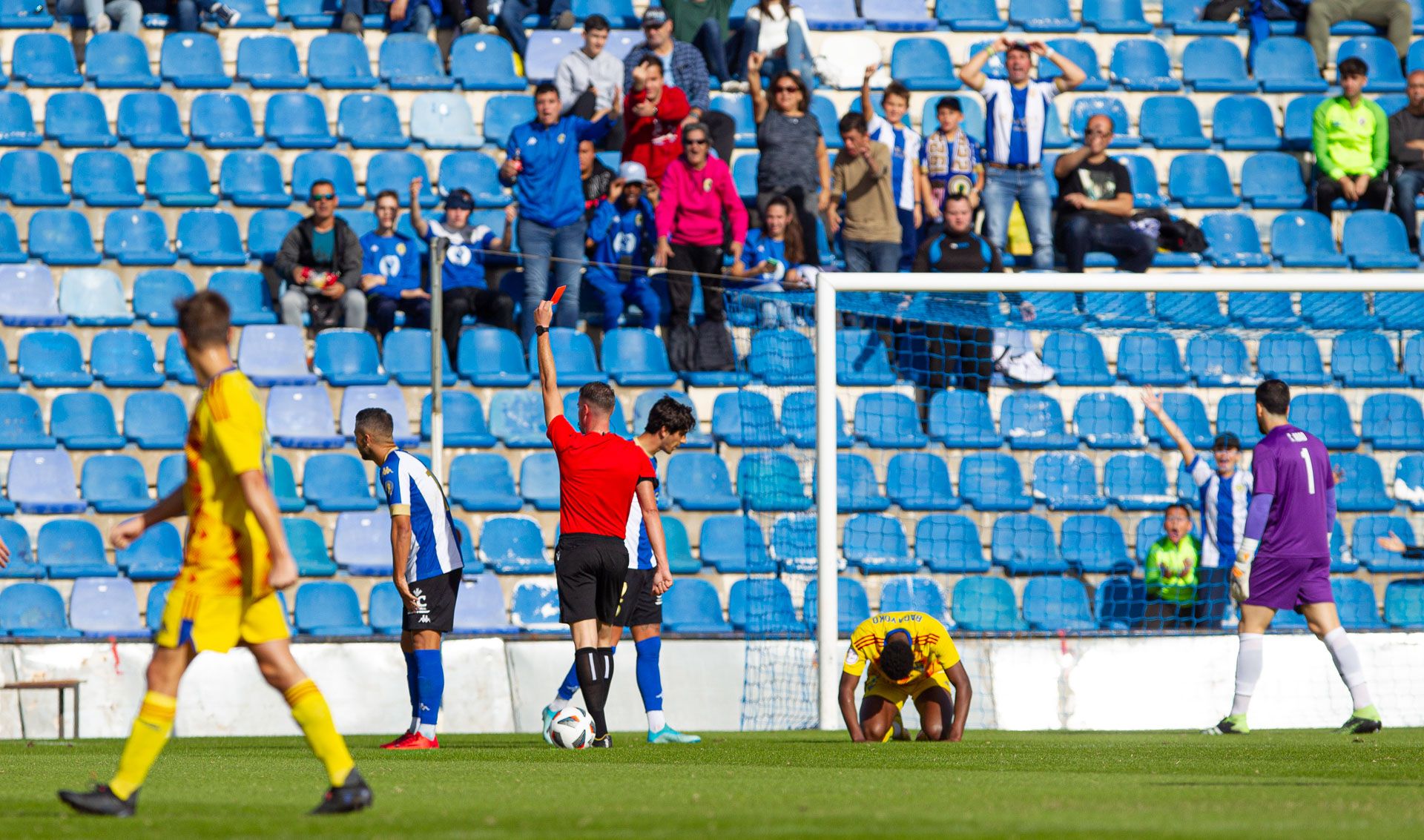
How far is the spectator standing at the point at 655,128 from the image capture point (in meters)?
15.9

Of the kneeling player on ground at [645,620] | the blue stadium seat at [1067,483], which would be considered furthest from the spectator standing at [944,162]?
the kneeling player on ground at [645,620]

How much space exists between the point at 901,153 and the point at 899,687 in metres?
6.86

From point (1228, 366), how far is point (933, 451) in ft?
10.1

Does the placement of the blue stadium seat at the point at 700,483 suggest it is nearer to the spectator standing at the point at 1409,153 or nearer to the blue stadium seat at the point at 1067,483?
the blue stadium seat at the point at 1067,483

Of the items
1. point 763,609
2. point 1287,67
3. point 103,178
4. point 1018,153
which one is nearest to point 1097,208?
point 1018,153

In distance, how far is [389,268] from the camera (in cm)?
1527

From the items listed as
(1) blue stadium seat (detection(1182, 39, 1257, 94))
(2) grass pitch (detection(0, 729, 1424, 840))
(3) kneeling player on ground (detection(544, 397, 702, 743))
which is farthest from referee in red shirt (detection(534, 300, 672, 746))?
(1) blue stadium seat (detection(1182, 39, 1257, 94))

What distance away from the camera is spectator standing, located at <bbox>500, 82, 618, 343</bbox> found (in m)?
15.2

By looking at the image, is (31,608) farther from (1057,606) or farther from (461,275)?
(1057,606)

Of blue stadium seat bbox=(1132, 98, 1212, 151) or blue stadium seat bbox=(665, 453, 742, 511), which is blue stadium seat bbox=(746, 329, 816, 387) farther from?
blue stadium seat bbox=(1132, 98, 1212, 151)

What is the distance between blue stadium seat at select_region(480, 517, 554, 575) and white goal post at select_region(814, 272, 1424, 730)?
2.80 metres

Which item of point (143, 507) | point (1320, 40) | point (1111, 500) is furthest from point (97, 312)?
point (1320, 40)

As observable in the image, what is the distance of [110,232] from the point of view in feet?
53.1

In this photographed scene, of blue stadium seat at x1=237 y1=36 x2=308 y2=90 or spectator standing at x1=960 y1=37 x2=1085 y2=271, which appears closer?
spectator standing at x1=960 y1=37 x2=1085 y2=271
